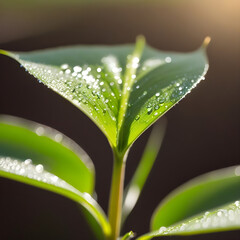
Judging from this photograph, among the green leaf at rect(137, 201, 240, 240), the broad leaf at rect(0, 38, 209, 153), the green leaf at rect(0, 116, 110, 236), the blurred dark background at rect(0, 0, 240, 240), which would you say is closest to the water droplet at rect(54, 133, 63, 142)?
the green leaf at rect(0, 116, 110, 236)

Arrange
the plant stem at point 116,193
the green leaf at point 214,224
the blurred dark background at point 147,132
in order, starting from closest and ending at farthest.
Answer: the green leaf at point 214,224
the plant stem at point 116,193
the blurred dark background at point 147,132

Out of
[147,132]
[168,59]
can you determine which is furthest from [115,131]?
[147,132]

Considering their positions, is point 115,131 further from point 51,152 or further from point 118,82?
point 51,152

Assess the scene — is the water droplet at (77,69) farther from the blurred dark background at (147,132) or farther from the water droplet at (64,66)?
the blurred dark background at (147,132)

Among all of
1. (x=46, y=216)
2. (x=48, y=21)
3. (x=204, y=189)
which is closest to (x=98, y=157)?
(x=46, y=216)

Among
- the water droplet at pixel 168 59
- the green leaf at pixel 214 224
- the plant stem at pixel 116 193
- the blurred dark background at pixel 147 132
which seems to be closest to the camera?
the green leaf at pixel 214 224

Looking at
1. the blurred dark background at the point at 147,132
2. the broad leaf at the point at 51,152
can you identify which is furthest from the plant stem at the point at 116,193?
the blurred dark background at the point at 147,132

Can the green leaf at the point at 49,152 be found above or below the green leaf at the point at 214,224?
above
